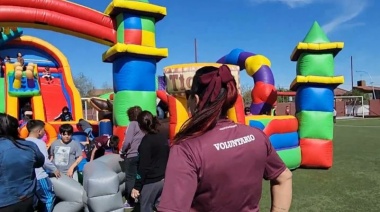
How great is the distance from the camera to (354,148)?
29.2 ft

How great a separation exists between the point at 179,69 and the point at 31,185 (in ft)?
9.31

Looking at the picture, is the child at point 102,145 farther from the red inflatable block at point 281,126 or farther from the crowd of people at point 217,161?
the crowd of people at point 217,161

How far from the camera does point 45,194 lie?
11.6 ft

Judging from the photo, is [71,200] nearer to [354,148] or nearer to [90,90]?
[354,148]

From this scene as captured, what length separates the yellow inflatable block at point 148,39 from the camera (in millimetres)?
5754

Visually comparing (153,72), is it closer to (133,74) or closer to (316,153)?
(133,74)

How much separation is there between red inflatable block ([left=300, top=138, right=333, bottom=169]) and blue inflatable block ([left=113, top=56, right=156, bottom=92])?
10.3 feet

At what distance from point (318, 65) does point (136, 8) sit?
3.59 m

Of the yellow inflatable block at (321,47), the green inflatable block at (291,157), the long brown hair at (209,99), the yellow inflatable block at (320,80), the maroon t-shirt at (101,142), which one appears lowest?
the green inflatable block at (291,157)

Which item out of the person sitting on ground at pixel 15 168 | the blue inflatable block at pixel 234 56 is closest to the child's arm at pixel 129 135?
the person sitting on ground at pixel 15 168

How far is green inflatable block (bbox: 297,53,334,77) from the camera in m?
6.67

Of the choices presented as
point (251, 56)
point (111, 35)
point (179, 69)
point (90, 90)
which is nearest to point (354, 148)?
point (251, 56)

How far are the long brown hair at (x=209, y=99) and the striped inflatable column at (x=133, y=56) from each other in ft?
14.4

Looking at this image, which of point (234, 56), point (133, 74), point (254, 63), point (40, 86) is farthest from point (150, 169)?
point (40, 86)
